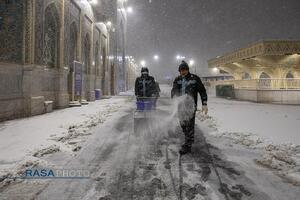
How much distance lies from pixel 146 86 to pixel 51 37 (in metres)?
8.72

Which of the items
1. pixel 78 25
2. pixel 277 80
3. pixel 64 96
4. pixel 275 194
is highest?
pixel 78 25

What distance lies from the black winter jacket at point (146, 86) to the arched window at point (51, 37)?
7.24 m

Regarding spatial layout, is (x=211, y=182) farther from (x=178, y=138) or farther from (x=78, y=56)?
(x=78, y=56)

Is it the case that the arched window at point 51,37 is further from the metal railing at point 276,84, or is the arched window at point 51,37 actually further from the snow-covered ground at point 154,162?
the metal railing at point 276,84

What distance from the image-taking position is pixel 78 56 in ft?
56.4

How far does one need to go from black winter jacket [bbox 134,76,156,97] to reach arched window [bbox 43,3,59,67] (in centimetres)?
724

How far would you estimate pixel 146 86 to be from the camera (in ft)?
24.2

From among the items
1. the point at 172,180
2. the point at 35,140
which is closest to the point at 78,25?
the point at 35,140

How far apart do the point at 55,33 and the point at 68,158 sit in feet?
36.3

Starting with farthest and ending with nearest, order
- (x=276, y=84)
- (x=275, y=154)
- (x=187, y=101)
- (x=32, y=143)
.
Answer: (x=276, y=84) < (x=32, y=143) < (x=187, y=101) < (x=275, y=154)

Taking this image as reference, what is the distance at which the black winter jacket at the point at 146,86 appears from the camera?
7395 millimetres

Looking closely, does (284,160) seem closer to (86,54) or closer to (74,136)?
(74,136)

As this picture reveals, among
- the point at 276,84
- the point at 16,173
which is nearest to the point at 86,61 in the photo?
the point at 276,84

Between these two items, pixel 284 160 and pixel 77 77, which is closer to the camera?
pixel 284 160
